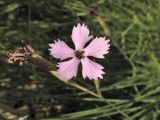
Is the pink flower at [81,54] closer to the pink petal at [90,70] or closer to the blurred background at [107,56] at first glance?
the pink petal at [90,70]

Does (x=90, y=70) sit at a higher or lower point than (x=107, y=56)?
lower

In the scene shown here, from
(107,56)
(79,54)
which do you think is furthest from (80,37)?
(107,56)

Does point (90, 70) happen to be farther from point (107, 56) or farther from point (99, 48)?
point (107, 56)

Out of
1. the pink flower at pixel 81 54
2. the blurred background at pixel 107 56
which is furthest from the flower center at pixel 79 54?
the blurred background at pixel 107 56

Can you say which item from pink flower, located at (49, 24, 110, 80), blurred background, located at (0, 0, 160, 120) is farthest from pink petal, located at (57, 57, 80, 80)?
blurred background, located at (0, 0, 160, 120)

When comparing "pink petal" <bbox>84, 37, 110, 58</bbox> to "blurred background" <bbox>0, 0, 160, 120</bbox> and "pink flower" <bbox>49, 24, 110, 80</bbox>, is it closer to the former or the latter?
"pink flower" <bbox>49, 24, 110, 80</bbox>

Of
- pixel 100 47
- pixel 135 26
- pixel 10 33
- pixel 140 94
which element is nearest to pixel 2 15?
pixel 10 33
